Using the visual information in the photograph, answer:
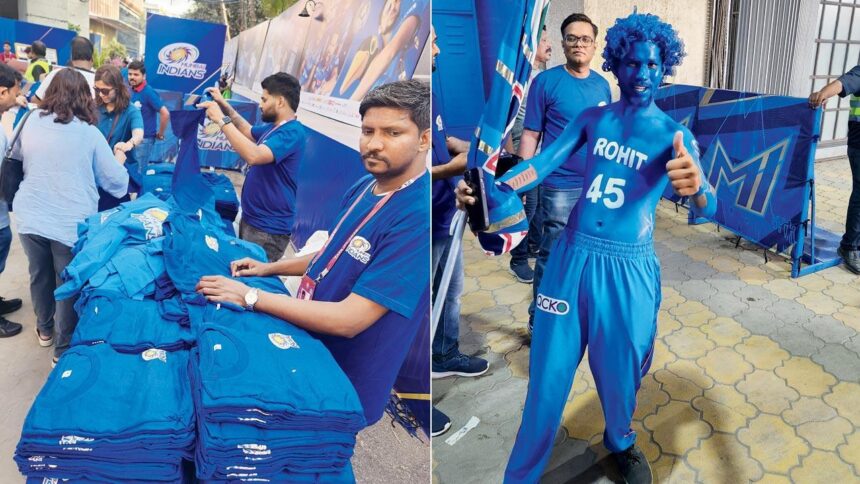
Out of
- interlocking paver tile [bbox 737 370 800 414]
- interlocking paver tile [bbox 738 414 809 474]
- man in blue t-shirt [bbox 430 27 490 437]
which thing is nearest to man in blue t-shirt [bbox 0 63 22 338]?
man in blue t-shirt [bbox 430 27 490 437]

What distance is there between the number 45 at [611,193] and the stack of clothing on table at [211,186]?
3.62ft

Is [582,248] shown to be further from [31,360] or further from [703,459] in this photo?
[31,360]

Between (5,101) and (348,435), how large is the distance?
4.68ft

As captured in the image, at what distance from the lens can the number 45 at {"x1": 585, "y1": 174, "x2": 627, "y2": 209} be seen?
1.96 m

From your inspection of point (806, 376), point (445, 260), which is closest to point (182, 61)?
point (445, 260)

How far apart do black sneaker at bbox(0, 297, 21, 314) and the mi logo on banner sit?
4.36m

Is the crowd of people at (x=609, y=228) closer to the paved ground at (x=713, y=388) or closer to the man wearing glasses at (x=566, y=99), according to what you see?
the paved ground at (x=713, y=388)

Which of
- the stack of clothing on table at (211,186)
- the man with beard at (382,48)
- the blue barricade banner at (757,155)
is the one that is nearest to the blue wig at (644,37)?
the man with beard at (382,48)

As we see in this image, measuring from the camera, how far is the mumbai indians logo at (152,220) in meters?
1.46

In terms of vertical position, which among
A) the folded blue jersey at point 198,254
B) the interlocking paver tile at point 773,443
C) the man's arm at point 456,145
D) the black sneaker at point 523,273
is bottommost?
the interlocking paver tile at point 773,443

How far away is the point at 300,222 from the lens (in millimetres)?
1500

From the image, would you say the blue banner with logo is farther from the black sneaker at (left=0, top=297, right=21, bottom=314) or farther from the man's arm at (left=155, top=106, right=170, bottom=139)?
the black sneaker at (left=0, top=297, right=21, bottom=314)

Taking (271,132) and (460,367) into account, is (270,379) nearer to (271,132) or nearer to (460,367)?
(271,132)

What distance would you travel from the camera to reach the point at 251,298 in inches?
54.2
